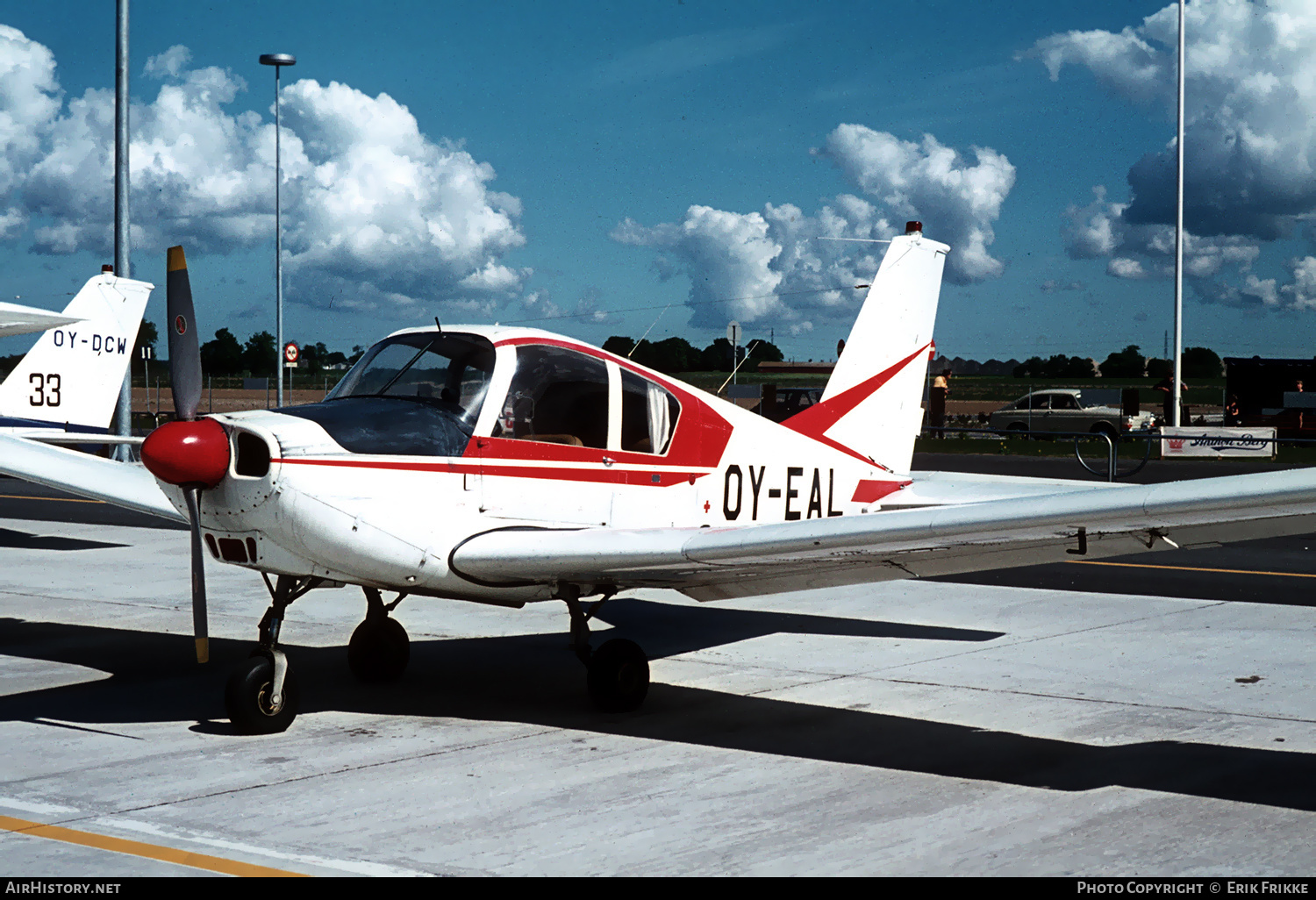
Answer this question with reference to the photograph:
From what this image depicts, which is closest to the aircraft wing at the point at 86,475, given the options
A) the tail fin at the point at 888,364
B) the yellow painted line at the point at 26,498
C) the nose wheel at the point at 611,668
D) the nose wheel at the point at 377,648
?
the nose wheel at the point at 377,648

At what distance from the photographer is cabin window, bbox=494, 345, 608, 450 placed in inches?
267

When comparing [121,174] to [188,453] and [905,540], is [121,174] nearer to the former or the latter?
[188,453]

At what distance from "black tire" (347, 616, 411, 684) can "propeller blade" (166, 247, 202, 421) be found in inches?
76.8

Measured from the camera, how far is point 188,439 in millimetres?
5719

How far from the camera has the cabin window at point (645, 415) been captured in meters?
7.23

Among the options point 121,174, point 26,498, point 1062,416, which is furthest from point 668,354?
point 1062,416

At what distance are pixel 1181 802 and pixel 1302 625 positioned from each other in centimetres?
522

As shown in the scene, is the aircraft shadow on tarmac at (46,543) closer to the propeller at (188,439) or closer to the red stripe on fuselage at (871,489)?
the propeller at (188,439)

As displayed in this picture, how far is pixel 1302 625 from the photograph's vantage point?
9.60 meters

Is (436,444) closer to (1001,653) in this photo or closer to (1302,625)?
(1001,653)

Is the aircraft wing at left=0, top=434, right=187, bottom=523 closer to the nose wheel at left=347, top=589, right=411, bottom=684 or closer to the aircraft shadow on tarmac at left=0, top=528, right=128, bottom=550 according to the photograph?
the nose wheel at left=347, top=589, right=411, bottom=684

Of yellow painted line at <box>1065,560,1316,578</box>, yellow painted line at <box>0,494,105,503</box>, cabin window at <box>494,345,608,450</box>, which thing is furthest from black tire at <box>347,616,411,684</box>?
yellow painted line at <box>0,494,105,503</box>

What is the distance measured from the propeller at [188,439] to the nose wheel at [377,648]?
1528 millimetres

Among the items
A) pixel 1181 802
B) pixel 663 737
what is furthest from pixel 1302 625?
pixel 663 737
